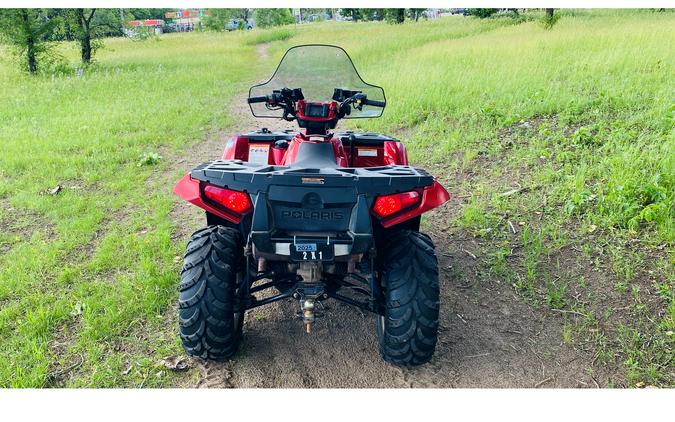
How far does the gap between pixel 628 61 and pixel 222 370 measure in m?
7.83

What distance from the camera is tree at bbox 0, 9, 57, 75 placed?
50.0 feet

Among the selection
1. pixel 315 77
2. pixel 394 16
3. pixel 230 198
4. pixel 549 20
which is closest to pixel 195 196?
pixel 230 198

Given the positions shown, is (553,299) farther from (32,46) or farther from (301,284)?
(32,46)

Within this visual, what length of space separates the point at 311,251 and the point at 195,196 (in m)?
0.73

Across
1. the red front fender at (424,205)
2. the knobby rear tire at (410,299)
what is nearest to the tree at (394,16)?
the red front fender at (424,205)

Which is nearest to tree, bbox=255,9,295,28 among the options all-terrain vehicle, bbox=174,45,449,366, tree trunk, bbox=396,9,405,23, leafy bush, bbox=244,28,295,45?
leafy bush, bbox=244,28,295,45

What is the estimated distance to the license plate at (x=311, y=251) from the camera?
8.06ft

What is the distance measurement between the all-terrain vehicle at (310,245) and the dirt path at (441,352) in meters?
0.13

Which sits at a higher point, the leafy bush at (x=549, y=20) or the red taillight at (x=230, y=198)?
the leafy bush at (x=549, y=20)

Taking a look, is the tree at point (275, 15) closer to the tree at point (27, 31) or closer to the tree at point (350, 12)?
the tree at point (350, 12)

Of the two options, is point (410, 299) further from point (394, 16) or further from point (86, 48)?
point (394, 16)

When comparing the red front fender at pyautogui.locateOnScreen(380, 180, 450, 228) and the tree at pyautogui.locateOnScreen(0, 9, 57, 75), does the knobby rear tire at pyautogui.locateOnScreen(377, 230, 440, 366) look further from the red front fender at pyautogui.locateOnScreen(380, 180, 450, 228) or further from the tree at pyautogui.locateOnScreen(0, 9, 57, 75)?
A: the tree at pyautogui.locateOnScreen(0, 9, 57, 75)

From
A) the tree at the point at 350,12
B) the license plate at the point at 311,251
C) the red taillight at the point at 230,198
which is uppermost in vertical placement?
the tree at the point at 350,12

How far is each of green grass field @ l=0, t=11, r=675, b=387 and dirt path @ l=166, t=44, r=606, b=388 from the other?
0.60 ft
